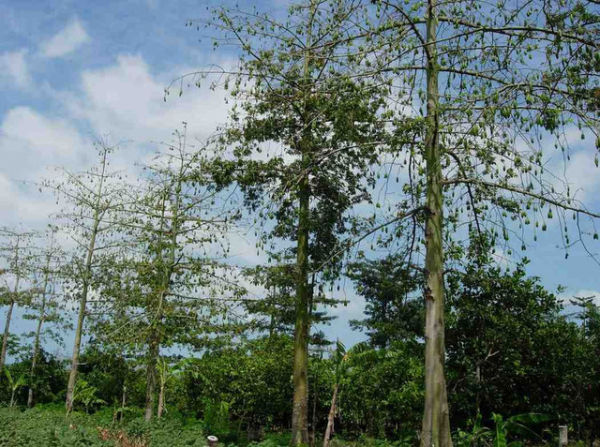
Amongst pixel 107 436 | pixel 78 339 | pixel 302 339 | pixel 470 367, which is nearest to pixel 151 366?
pixel 107 436

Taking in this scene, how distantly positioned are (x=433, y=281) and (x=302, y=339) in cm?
589

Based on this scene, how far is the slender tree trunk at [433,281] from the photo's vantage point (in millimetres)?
9016

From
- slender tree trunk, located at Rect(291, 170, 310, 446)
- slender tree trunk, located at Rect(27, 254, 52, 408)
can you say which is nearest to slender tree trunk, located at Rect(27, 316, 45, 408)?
slender tree trunk, located at Rect(27, 254, 52, 408)

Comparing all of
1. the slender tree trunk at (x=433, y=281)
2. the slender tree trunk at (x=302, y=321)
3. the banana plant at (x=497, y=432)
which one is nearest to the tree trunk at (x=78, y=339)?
the slender tree trunk at (x=302, y=321)

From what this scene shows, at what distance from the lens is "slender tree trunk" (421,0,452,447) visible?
355 inches

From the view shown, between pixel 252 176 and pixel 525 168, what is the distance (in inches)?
284

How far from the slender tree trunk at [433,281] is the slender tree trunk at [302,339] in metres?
4.91

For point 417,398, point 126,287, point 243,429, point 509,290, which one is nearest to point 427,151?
point 509,290

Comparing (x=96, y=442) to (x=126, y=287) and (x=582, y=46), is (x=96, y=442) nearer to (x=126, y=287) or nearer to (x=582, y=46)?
(x=126, y=287)

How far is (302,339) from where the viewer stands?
1455cm

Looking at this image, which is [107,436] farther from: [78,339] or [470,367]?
[470,367]

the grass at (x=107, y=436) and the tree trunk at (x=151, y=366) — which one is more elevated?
the tree trunk at (x=151, y=366)

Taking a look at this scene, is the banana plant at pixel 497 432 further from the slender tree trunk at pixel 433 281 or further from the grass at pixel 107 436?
the grass at pixel 107 436

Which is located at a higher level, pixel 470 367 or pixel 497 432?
pixel 470 367
